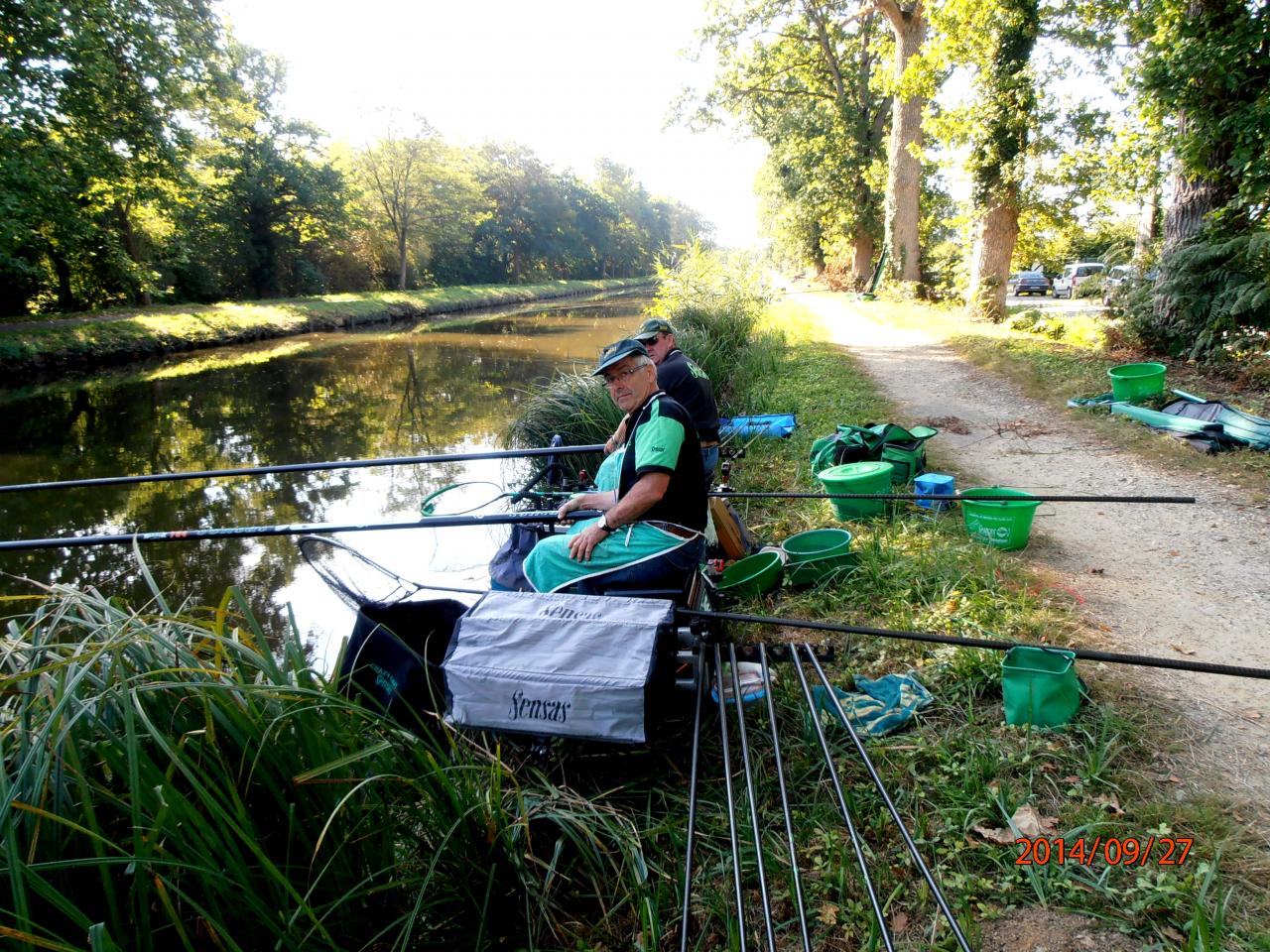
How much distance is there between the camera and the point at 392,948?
1773 mm

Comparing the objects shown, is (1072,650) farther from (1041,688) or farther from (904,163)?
(904,163)

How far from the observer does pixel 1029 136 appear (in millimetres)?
12227

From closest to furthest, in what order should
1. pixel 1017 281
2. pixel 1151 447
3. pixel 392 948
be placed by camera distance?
1. pixel 392 948
2. pixel 1151 447
3. pixel 1017 281

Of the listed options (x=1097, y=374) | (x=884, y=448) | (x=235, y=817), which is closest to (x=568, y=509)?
(x=235, y=817)

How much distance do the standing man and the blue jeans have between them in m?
2.10

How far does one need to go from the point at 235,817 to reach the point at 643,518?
68.3 inches

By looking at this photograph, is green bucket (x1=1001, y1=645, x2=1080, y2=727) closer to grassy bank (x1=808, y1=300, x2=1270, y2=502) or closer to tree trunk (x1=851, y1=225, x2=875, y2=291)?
grassy bank (x1=808, y1=300, x2=1270, y2=502)

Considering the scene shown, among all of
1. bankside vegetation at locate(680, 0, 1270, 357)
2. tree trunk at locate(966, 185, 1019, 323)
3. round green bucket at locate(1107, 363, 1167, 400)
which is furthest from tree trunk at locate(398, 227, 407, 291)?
round green bucket at locate(1107, 363, 1167, 400)

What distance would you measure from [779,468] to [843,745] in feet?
12.9

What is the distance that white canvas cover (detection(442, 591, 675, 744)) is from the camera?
221 cm

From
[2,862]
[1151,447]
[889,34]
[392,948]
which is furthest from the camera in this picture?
[889,34]

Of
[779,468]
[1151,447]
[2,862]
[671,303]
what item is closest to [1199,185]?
[1151,447]

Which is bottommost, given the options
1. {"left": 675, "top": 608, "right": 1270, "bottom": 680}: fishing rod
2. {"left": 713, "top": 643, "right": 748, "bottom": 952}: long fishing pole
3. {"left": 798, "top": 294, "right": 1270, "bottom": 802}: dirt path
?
{"left": 798, "top": 294, "right": 1270, "bottom": 802}: dirt path

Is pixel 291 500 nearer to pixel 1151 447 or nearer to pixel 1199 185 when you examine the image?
pixel 1151 447
